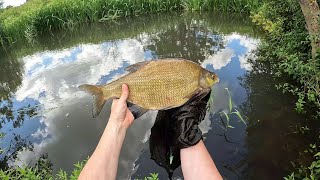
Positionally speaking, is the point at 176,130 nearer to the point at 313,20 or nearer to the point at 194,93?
the point at 194,93

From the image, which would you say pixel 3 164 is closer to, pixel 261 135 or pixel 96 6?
pixel 261 135

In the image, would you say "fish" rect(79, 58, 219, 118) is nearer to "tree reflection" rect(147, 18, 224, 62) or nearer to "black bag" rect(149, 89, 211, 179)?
"black bag" rect(149, 89, 211, 179)

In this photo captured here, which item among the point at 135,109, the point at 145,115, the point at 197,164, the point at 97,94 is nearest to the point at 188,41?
the point at 145,115

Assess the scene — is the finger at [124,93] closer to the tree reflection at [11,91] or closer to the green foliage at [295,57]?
the green foliage at [295,57]

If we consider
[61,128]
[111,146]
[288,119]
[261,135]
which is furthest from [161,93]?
[61,128]

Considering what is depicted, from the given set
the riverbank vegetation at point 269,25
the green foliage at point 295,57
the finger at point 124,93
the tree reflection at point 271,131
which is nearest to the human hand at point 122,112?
the finger at point 124,93

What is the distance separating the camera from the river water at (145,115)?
596cm

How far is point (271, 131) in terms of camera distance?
635 cm

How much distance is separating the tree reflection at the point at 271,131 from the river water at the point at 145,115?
2 cm

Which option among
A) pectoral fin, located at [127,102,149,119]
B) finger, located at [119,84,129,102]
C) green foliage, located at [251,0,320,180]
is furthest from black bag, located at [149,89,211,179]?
green foliage, located at [251,0,320,180]

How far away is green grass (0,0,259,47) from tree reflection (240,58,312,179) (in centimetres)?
707

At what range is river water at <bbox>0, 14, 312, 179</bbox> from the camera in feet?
19.6

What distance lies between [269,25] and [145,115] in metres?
5.96

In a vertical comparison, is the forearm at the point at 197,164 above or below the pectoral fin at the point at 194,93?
below
